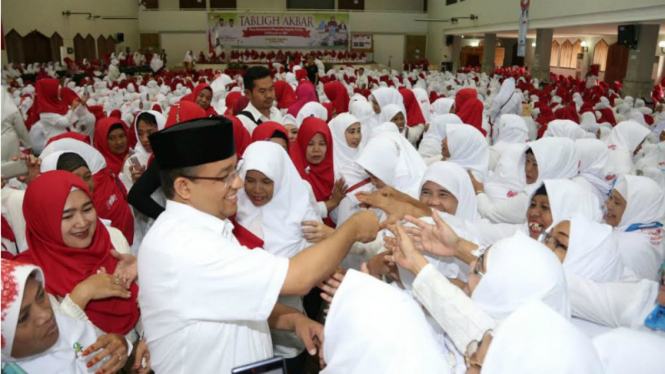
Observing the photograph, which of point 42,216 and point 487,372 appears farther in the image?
point 42,216

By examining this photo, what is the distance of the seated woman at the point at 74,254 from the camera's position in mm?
2047

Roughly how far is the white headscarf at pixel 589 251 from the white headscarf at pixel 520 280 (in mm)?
504

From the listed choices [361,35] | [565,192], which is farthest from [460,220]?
[361,35]

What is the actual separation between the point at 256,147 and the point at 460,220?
1167mm

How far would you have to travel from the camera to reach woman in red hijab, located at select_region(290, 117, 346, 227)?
358 centimetres

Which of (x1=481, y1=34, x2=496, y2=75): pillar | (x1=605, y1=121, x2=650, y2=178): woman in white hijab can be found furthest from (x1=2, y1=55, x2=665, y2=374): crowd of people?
(x1=481, y1=34, x2=496, y2=75): pillar

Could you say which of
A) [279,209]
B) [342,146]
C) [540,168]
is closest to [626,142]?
[540,168]

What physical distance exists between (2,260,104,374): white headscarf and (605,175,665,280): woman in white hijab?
2679 millimetres

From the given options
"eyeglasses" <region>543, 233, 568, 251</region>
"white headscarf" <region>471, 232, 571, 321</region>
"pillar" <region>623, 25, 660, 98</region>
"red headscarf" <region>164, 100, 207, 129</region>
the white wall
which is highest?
the white wall

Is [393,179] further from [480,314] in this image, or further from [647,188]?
[480,314]

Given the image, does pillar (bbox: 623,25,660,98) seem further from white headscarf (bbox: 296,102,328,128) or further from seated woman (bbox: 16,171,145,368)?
seated woman (bbox: 16,171,145,368)

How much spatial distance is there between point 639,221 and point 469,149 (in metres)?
1.57

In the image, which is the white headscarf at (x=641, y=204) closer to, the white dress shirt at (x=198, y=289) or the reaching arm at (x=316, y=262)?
the reaching arm at (x=316, y=262)

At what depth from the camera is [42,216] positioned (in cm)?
207
